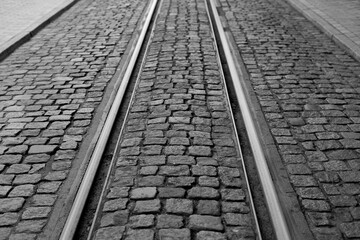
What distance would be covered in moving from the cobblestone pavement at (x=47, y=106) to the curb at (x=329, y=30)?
461 cm

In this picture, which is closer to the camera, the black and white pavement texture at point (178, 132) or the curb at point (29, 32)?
the black and white pavement texture at point (178, 132)

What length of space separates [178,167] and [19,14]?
8.81 metres

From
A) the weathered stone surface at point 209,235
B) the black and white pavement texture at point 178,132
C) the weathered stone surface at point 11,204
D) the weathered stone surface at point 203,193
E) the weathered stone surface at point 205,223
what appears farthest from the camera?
the weathered stone surface at point 203,193

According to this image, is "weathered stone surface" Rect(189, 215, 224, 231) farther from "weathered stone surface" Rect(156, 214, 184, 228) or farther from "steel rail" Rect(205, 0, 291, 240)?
"steel rail" Rect(205, 0, 291, 240)

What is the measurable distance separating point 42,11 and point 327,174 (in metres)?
9.83

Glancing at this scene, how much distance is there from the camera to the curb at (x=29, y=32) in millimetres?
8062

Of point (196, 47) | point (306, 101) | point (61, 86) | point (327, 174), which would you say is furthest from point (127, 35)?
point (327, 174)

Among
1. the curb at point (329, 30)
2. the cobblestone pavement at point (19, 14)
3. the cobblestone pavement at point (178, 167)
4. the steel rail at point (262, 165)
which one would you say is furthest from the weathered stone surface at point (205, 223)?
the cobblestone pavement at point (19, 14)

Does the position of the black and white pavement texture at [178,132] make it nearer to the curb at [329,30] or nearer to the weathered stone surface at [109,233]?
the weathered stone surface at [109,233]

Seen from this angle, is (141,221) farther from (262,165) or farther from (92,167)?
(262,165)

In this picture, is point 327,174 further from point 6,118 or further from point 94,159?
point 6,118

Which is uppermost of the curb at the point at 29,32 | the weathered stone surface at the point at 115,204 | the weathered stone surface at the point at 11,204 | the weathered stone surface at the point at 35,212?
the curb at the point at 29,32

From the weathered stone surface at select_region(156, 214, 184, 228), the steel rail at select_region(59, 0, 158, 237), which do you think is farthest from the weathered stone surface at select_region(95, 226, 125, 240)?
the weathered stone surface at select_region(156, 214, 184, 228)

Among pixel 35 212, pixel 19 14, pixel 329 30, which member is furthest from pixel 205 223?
pixel 19 14
